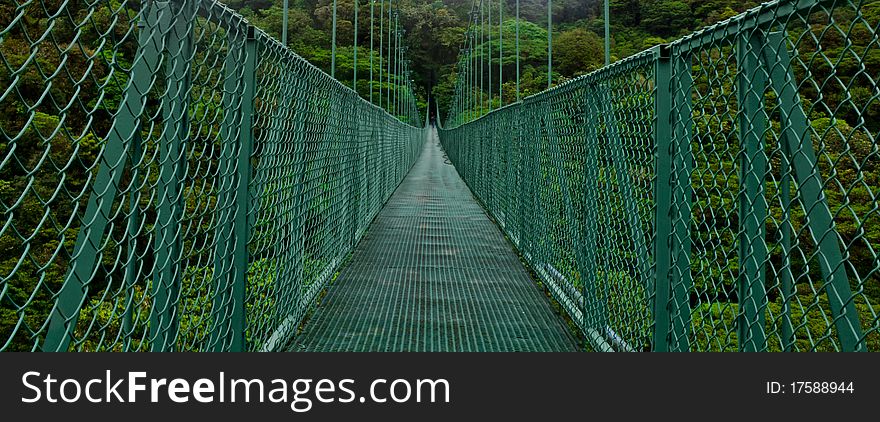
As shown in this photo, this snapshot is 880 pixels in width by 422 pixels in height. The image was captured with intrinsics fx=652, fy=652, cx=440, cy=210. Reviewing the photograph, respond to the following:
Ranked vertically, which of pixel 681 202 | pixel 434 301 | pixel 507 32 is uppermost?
pixel 507 32

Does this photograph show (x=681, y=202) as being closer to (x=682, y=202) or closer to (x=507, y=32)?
(x=682, y=202)

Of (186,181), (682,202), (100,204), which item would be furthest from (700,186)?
(186,181)

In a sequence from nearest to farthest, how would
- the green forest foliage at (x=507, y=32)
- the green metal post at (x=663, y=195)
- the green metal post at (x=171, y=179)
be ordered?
1. the green metal post at (x=171, y=179)
2. the green metal post at (x=663, y=195)
3. the green forest foliage at (x=507, y=32)

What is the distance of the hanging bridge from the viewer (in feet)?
3.90

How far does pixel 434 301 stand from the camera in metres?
3.59

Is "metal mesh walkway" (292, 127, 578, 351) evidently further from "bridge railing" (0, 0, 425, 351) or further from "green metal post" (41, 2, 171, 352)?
"green metal post" (41, 2, 171, 352)

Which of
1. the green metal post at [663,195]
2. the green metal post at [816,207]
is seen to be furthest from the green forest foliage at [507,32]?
the green metal post at [816,207]

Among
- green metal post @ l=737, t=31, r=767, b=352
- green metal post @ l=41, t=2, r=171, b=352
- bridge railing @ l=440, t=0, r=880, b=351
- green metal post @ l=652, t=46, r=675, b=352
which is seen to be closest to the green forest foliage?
bridge railing @ l=440, t=0, r=880, b=351

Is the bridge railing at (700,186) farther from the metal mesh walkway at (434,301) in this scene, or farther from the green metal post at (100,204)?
the green metal post at (100,204)

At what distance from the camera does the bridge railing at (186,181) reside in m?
1.08

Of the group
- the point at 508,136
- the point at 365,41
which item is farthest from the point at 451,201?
the point at 365,41

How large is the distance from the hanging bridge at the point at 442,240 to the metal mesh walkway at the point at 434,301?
21 millimetres

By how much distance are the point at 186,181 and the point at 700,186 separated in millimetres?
1855

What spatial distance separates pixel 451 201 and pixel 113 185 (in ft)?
28.3
